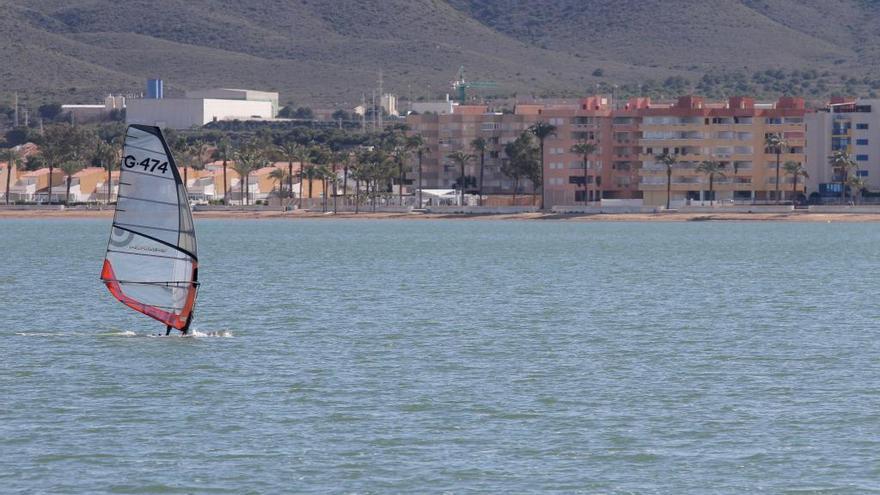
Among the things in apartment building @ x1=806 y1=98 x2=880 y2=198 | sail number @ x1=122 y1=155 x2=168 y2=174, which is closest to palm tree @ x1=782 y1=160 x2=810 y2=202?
apartment building @ x1=806 y1=98 x2=880 y2=198

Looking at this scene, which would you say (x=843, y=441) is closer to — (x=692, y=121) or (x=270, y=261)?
(x=270, y=261)

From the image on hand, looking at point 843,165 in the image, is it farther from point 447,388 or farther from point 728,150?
point 447,388

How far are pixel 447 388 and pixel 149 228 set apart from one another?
10.4 metres

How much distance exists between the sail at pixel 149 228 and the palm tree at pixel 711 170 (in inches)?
5831

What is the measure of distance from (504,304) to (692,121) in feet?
428

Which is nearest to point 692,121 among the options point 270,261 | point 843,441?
point 270,261

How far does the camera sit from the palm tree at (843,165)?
183750 millimetres

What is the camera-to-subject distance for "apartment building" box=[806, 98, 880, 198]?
634 ft

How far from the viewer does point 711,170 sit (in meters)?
191

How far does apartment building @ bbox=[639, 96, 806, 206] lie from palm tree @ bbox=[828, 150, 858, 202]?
6.90 metres

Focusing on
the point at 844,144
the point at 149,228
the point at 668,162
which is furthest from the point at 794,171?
the point at 149,228

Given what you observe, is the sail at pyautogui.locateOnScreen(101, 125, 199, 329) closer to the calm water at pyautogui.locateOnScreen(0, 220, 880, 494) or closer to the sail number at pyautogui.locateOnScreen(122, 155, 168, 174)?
the sail number at pyautogui.locateOnScreen(122, 155, 168, 174)

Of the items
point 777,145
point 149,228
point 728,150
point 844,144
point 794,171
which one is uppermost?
point 844,144

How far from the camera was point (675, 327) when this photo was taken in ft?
199
